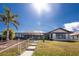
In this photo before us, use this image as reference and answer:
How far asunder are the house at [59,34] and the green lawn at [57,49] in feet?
0.43

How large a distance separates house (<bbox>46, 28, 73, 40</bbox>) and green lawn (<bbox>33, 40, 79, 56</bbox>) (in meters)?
0.13

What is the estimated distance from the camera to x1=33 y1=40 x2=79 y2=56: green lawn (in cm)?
713

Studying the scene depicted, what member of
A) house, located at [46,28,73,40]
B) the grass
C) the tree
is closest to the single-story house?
house, located at [46,28,73,40]

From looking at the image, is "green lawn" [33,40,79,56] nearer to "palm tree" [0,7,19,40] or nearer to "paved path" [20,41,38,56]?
"paved path" [20,41,38,56]

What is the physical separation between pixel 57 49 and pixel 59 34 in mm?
406

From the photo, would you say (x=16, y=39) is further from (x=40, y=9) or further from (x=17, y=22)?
(x=40, y=9)

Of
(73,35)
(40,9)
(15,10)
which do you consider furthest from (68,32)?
(15,10)

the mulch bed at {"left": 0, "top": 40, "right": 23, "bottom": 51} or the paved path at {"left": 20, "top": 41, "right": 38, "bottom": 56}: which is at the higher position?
the mulch bed at {"left": 0, "top": 40, "right": 23, "bottom": 51}

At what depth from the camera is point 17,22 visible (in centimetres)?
727

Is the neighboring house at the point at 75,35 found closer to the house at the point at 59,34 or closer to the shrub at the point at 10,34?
the house at the point at 59,34

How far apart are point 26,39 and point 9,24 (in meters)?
0.61

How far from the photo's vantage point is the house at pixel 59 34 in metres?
7.34

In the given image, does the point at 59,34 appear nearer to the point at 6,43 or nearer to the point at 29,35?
the point at 29,35

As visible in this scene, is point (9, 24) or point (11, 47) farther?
point (9, 24)
